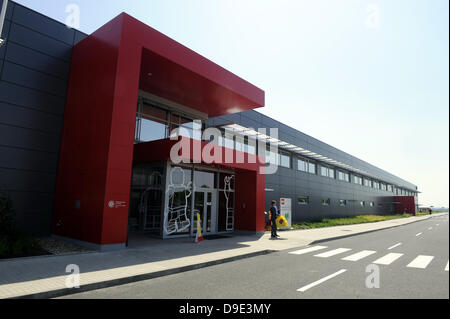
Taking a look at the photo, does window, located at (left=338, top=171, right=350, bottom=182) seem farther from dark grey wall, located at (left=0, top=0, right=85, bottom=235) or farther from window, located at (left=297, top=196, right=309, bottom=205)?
dark grey wall, located at (left=0, top=0, right=85, bottom=235)

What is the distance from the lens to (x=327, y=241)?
1442 centimetres

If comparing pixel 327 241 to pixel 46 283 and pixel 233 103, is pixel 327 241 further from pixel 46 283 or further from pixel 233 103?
pixel 46 283

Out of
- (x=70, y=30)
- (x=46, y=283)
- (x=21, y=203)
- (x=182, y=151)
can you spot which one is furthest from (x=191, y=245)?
(x=70, y=30)

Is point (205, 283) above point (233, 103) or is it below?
below

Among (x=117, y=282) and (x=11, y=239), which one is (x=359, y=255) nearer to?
(x=117, y=282)

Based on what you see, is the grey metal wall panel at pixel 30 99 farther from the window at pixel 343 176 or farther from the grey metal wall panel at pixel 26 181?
the window at pixel 343 176

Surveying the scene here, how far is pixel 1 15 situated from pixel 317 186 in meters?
30.7

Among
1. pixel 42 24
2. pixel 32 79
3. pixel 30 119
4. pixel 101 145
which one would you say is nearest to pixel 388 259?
pixel 101 145

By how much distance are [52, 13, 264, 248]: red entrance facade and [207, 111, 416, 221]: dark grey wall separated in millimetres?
6399

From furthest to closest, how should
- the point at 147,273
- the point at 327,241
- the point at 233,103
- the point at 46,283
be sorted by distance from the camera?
1. the point at 233,103
2. the point at 327,241
3. the point at 147,273
4. the point at 46,283

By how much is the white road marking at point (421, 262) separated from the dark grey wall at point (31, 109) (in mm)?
13461

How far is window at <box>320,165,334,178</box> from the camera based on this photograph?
34.6 metres

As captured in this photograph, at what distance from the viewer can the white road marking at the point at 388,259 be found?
865 centimetres

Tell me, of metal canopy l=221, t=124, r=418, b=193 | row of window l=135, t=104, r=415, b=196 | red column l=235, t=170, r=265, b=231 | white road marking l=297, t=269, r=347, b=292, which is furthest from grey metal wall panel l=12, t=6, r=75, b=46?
white road marking l=297, t=269, r=347, b=292
